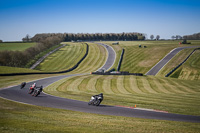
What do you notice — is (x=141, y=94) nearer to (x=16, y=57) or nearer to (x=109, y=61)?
(x=109, y=61)

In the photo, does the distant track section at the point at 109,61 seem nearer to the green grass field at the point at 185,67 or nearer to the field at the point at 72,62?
the field at the point at 72,62

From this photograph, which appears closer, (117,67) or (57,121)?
(57,121)

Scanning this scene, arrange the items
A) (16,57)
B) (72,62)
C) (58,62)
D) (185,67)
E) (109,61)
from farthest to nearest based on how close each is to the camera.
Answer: (58,62) < (72,62) < (109,61) < (16,57) < (185,67)

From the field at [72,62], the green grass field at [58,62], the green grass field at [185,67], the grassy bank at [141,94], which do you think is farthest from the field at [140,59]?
the grassy bank at [141,94]

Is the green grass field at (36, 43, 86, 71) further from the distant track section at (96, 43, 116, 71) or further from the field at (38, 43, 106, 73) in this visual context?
the distant track section at (96, 43, 116, 71)

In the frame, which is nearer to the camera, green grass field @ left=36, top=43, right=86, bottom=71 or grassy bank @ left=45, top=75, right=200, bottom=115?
grassy bank @ left=45, top=75, right=200, bottom=115

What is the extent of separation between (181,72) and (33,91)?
177ft

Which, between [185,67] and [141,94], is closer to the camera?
[141,94]

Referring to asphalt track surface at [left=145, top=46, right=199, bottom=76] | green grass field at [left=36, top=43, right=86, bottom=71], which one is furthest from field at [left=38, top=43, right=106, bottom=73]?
asphalt track surface at [left=145, top=46, right=199, bottom=76]

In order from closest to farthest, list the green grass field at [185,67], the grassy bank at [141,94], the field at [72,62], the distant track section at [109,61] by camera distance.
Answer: the grassy bank at [141,94]
the green grass field at [185,67]
the distant track section at [109,61]
the field at [72,62]

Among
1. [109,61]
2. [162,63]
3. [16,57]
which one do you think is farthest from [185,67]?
[16,57]

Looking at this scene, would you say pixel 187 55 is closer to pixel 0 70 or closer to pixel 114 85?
pixel 114 85

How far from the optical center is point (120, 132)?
40.3ft

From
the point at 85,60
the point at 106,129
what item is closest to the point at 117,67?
the point at 85,60
